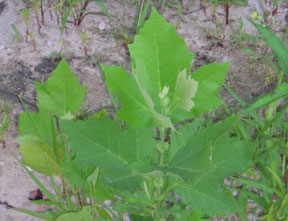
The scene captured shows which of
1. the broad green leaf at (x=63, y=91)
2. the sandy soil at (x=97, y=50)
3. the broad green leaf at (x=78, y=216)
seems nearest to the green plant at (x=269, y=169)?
the sandy soil at (x=97, y=50)

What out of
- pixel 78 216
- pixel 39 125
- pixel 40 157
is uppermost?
pixel 39 125

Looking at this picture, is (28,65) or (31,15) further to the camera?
(31,15)

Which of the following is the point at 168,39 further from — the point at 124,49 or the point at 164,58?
the point at 124,49

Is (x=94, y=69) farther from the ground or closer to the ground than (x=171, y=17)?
closer to the ground

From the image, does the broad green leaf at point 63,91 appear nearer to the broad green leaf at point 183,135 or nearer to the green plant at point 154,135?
the green plant at point 154,135

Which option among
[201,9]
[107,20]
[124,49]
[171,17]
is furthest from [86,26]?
[201,9]

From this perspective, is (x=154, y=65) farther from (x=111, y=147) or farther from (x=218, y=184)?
(x=218, y=184)

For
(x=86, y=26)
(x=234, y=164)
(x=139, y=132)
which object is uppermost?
(x=86, y=26)

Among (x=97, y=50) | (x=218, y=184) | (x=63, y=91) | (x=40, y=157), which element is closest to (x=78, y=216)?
(x=40, y=157)
